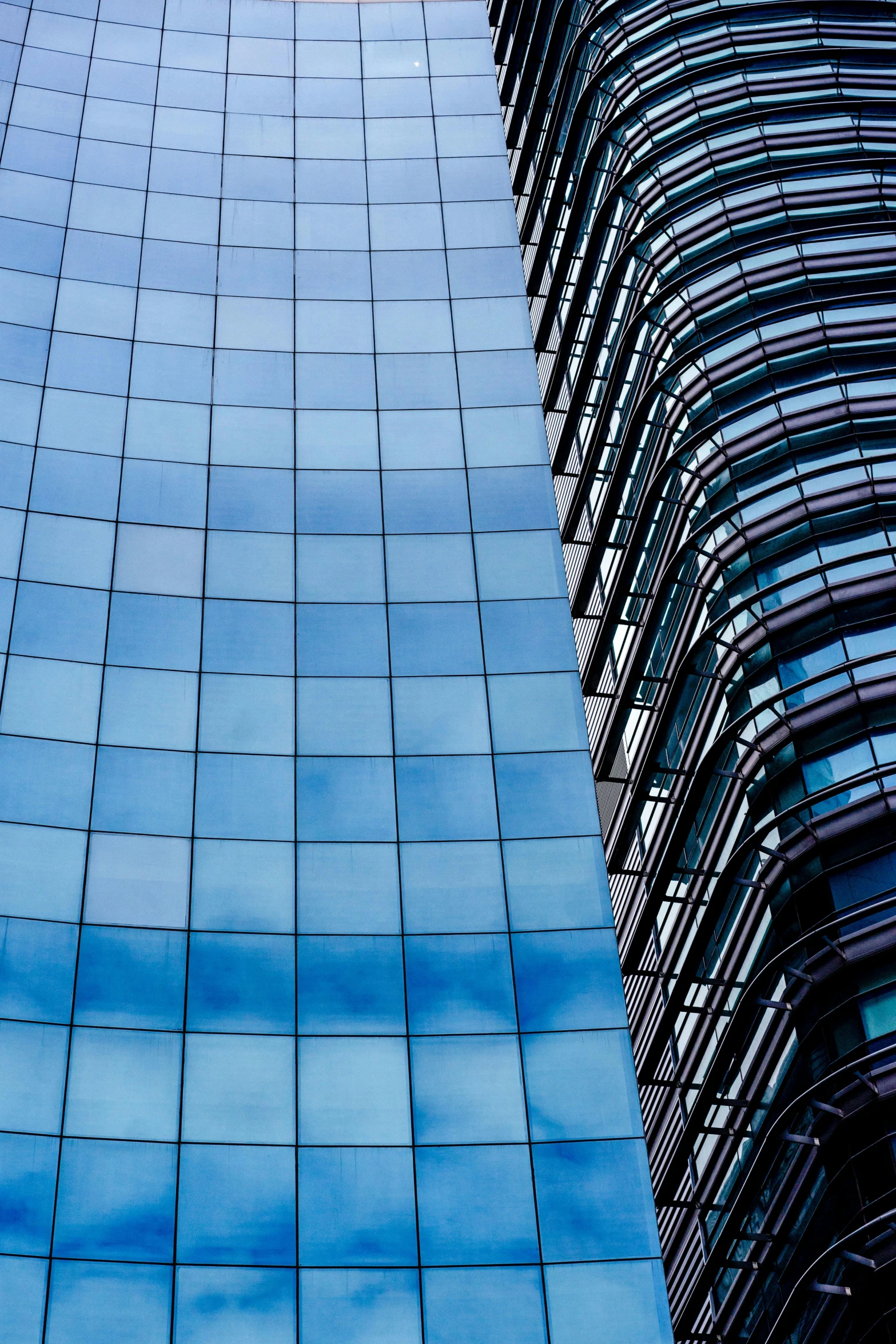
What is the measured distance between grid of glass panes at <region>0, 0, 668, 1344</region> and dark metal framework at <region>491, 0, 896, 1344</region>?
9.04ft

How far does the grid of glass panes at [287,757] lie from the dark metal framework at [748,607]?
276 centimetres

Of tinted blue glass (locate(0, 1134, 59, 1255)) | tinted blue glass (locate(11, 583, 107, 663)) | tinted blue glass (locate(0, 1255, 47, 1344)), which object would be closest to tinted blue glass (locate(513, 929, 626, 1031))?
tinted blue glass (locate(0, 1134, 59, 1255))

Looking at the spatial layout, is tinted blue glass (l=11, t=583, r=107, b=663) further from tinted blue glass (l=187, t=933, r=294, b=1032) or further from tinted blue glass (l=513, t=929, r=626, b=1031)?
tinted blue glass (l=513, t=929, r=626, b=1031)

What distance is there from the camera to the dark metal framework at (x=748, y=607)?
29969mm

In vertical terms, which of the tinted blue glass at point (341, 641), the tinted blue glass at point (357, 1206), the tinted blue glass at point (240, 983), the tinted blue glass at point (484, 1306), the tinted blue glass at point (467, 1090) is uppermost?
the tinted blue glass at point (341, 641)

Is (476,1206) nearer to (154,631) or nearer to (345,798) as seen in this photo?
(345,798)

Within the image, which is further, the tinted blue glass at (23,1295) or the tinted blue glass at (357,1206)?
the tinted blue glass at (357,1206)

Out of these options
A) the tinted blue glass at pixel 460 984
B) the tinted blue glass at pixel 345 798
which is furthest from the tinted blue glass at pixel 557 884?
the tinted blue glass at pixel 345 798

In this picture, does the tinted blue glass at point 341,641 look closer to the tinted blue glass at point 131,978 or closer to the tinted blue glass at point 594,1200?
the tinted blue glass at point 131,978

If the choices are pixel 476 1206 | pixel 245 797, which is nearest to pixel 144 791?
pixel 245 797

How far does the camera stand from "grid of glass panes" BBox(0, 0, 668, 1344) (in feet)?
101

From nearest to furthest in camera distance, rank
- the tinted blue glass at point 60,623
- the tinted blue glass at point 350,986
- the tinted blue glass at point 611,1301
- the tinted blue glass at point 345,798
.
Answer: the tinted blue glass at point 611,1301
the tinted blue glass at point 350,986
the tinted blue glass at point 345,798
the tinted blue glass at point 60,623

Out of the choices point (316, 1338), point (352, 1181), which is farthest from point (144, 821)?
point (316, 1338)

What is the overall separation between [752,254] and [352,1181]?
24213 millimetres
